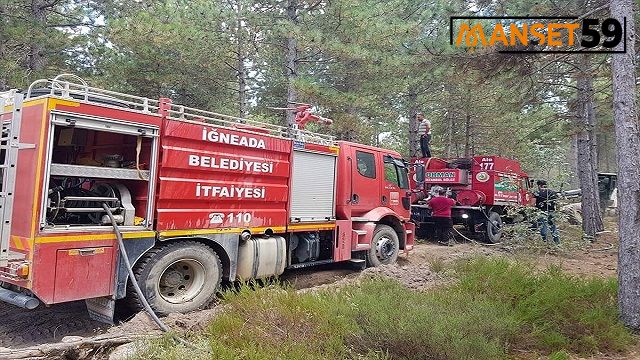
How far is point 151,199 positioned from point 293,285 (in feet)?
6.75

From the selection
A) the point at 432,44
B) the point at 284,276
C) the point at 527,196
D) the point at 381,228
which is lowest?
the point at 284,276

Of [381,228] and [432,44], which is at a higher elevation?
[432,44]

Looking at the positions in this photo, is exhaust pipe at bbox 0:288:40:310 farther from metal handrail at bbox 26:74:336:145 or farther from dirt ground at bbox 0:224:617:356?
metal handrail at bbox 26:74:336:145

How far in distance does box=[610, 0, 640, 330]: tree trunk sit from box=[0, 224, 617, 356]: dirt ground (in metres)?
2.35

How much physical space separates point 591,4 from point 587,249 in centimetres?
655

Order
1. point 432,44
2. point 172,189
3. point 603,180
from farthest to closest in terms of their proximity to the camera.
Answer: point 603,180
point 432,44
point 172,189

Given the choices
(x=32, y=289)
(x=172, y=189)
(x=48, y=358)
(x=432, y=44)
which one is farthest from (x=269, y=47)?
(x=48, y=358)

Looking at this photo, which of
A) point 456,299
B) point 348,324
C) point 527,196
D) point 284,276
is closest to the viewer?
point 348,324

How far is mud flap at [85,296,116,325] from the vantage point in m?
5.09

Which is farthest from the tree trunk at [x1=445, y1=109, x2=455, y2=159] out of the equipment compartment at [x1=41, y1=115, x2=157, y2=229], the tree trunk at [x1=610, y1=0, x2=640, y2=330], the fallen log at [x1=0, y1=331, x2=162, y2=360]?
the fallen log at [x1=0, y1=331, x2=162, y2=360]

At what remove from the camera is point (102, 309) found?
5164 millimetres

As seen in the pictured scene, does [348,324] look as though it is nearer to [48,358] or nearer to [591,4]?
[48,358]

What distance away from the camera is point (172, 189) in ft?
18.3

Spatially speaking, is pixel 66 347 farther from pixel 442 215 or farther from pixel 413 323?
pixel 442 215
